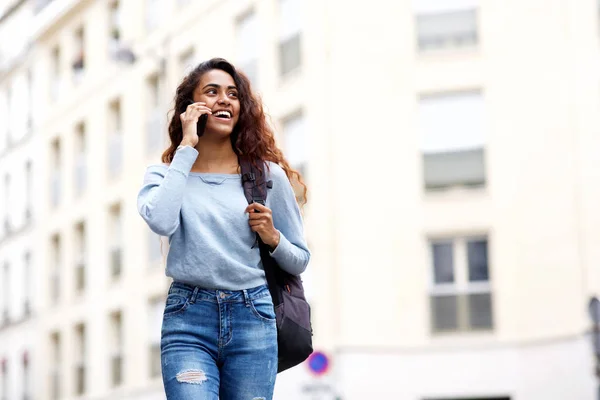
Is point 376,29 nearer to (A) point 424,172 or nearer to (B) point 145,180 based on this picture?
(A) point 424,172

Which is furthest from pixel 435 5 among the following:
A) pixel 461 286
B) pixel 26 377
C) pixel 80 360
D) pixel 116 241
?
pixel 26 377

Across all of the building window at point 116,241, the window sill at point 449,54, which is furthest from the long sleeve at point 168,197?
the building window at point 116,241

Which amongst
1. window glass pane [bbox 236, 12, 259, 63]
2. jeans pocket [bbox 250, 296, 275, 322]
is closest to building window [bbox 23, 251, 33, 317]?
window glass pane [bbox 236, 12, 259, 63]

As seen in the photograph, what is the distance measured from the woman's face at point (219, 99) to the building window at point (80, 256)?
3697 cm

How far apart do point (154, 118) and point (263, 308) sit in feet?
108

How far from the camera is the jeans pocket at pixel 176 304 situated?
4.51 meters

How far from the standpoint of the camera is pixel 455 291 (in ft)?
92.7

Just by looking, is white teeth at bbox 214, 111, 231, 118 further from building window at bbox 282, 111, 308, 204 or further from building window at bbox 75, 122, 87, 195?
building window at bbox 75, 122, 87, 195

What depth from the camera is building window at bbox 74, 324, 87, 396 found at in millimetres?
40375

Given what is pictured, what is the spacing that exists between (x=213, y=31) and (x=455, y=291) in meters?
9.68

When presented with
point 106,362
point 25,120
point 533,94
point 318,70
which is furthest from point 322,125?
point 25,120

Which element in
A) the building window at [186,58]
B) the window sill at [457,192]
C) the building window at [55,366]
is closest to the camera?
the window sill at [457,192]

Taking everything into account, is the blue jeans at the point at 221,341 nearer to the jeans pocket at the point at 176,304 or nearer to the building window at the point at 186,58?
the jeans pocket at the point at 176,304

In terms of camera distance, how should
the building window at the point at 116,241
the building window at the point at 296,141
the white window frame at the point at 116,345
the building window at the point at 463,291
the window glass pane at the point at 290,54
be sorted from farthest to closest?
the building window at the point at 116,241 → the white window frame at the point at 116,345 → the window glass pane at the point at 290,54 → the building window at the point at 296,141 → the building window at the point at 463,291
